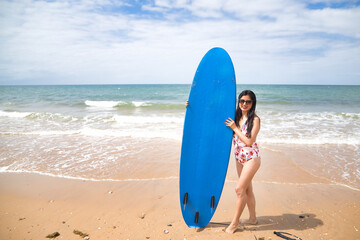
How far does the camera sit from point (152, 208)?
10.0ft

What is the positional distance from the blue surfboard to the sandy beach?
1.06 ft

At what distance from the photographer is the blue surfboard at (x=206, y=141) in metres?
2.68

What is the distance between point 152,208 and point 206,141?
4.21ft

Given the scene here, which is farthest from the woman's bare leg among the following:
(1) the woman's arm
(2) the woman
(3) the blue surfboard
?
(3) the blue surfboard

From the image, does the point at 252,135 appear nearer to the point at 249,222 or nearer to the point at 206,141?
the point at 206,141

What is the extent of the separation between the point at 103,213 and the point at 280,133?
6547 mm

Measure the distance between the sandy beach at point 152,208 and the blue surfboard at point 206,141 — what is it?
0.32 metres

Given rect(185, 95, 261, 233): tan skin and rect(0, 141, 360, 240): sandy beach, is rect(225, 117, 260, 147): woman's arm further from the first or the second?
rect(0, 141, 360, 240): sandy beach

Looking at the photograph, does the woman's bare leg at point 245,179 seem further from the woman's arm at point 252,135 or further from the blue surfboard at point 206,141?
the blue surfboard at point 206,141

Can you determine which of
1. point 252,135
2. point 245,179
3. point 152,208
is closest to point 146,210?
point 152,208

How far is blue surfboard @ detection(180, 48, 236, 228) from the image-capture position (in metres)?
2.68

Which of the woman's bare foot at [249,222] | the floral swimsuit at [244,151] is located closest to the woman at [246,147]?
the floral swimsuit at [244,151]

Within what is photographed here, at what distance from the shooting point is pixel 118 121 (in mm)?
10094

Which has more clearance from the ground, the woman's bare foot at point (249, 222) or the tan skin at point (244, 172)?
the tan skin at point (244, 172)
